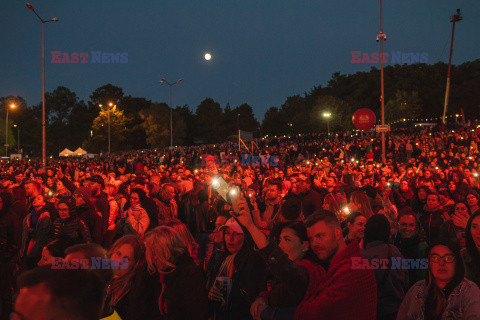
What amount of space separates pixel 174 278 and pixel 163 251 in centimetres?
23

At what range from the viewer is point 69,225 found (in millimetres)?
5477

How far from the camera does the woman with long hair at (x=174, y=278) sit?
3037 millimetres

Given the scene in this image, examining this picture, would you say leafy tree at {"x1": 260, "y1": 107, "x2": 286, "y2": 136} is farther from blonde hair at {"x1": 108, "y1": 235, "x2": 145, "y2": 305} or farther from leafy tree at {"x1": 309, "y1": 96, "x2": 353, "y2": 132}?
blonde hair at {"x1": 108, "y1": 235, "x2": 145, "y2": 305}

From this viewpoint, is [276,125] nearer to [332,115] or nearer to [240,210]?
[332,115]

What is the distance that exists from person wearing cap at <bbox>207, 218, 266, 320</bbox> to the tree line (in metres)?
49.2

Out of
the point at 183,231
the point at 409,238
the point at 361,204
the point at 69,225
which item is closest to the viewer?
the point at 183,231

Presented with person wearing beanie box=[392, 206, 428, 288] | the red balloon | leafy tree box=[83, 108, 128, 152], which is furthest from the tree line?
person wearing beanie box=[392, 206, 428, 288]

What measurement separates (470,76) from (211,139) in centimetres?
4161

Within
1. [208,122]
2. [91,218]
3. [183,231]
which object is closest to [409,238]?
[183,231]

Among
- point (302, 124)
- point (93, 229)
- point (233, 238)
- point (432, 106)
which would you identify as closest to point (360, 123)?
point (93, 229)

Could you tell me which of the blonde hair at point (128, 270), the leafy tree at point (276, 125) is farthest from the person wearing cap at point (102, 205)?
the leafy tree at point (276, 125)

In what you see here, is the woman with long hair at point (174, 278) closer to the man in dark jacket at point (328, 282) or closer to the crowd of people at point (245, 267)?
the crowd of people at point (245, 267)

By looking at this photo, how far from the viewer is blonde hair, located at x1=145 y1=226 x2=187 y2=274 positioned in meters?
3.24

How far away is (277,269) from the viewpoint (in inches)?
94.7
